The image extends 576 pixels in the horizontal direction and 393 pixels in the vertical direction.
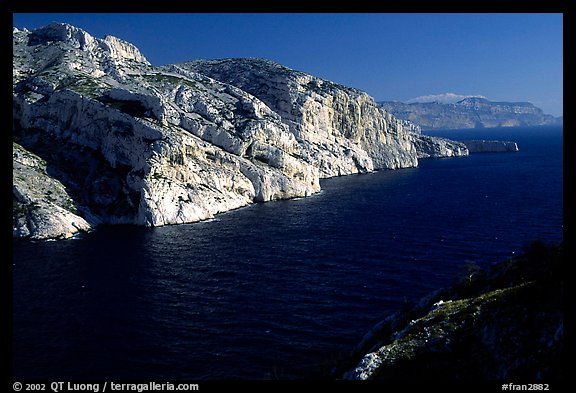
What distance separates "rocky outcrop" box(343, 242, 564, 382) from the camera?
20781 mm

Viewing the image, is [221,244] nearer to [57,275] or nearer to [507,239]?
[57,275]

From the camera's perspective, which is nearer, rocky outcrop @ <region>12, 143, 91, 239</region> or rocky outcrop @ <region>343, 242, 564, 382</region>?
rocky outcrop @ <region>343, 242, 564, 382</region>

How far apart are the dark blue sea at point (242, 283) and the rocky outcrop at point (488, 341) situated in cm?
1638

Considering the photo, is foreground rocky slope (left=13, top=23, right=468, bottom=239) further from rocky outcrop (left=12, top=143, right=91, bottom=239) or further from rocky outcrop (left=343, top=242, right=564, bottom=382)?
rocky outcrop (left=343, top=242, right=564, bottom=382)

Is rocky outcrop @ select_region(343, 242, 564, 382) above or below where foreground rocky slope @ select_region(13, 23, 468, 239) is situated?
below

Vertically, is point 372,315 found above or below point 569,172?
below

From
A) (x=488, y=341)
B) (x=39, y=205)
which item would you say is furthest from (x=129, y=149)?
(x=488, y=341)

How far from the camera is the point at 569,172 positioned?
811cm

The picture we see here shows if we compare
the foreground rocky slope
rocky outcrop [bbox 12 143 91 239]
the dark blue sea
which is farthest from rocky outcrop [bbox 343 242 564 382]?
the foreground rocky slope

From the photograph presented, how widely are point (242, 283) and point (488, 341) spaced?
4659cm

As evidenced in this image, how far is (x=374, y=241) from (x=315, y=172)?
7997cm

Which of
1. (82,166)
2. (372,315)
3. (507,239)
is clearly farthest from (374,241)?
(82,166)

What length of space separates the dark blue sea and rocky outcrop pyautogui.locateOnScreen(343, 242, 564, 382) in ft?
53.8

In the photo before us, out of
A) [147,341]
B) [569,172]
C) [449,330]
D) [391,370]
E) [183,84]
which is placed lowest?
[147,341]
